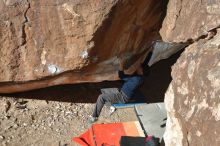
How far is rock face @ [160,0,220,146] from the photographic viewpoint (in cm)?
288

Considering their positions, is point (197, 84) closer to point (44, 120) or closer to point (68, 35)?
point (68, 35)

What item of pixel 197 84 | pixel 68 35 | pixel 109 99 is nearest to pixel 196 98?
pixel 197 84

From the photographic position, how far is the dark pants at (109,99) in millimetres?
5230

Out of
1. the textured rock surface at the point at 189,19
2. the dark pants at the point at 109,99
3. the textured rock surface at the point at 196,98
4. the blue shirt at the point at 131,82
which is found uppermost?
the textured rock surface at the point at 189,19

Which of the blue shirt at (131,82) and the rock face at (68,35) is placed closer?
the rock face at (68,35)

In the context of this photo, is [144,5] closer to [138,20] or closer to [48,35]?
[138,20]

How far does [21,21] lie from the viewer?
4445 mm

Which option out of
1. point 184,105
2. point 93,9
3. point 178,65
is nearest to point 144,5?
point 93,9

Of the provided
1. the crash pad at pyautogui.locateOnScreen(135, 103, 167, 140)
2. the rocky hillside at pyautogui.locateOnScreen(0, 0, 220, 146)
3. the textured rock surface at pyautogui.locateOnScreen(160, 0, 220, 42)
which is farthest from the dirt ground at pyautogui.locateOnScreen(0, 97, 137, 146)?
the textured rock surface at pyautogui.locateOnScreen(160, 0, 220, 42)

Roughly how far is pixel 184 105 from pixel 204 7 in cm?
93

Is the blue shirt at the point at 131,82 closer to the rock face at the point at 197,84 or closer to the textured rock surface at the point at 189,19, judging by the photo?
the textured rock surface at the point at 189,19

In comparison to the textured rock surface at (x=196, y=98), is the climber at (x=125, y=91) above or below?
below

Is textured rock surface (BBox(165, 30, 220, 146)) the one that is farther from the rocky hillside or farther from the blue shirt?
the blue shirt

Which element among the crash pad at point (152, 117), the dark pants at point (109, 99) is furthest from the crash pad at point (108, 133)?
the dark pants at point (109, 99)
